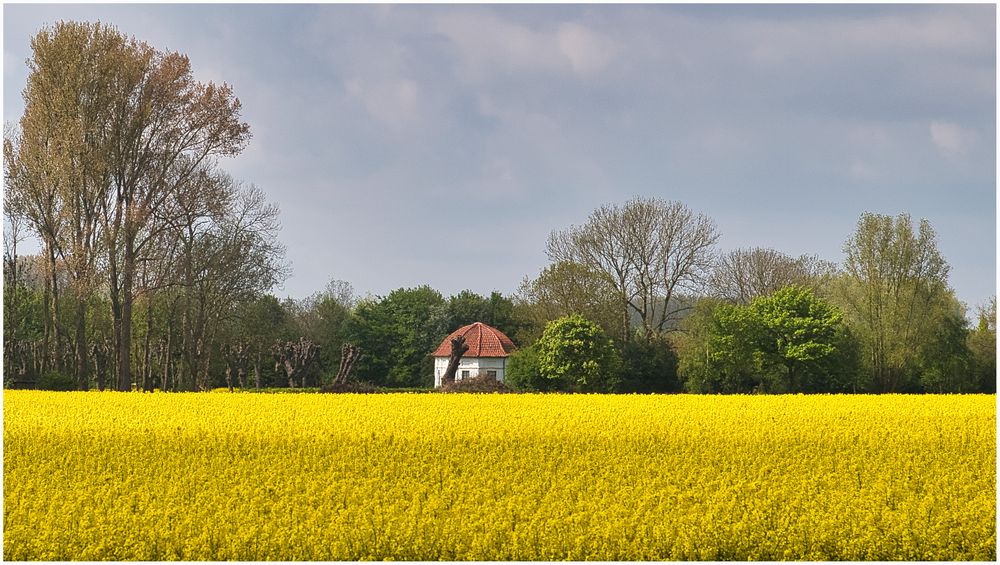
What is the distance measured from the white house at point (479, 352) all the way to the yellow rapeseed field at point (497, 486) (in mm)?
40902

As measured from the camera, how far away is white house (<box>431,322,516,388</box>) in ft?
190

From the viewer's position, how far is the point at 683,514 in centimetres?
1066

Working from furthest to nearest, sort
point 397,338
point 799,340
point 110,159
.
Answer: point 397,338 < point 799,340 < point 110,159

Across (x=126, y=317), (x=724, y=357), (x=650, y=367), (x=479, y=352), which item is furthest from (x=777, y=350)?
(x=126, y=317)

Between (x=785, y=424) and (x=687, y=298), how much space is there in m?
33.8

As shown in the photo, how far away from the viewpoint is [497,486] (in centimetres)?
1168

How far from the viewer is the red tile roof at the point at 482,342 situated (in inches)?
2292

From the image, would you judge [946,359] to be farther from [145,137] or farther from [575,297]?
[145,137]

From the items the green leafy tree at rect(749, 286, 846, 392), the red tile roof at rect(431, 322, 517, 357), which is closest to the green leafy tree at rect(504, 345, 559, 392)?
the green leafy tree at rect(749, 286, 846, 392)

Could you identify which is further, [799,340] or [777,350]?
[777,350]

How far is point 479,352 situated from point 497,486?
46.6 metres

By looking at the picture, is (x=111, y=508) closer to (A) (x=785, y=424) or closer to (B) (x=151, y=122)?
(A) (x=785, y=424)

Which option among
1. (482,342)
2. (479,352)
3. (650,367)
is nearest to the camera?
(650,367)

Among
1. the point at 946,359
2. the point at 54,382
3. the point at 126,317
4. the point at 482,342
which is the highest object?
the point at 482,342
